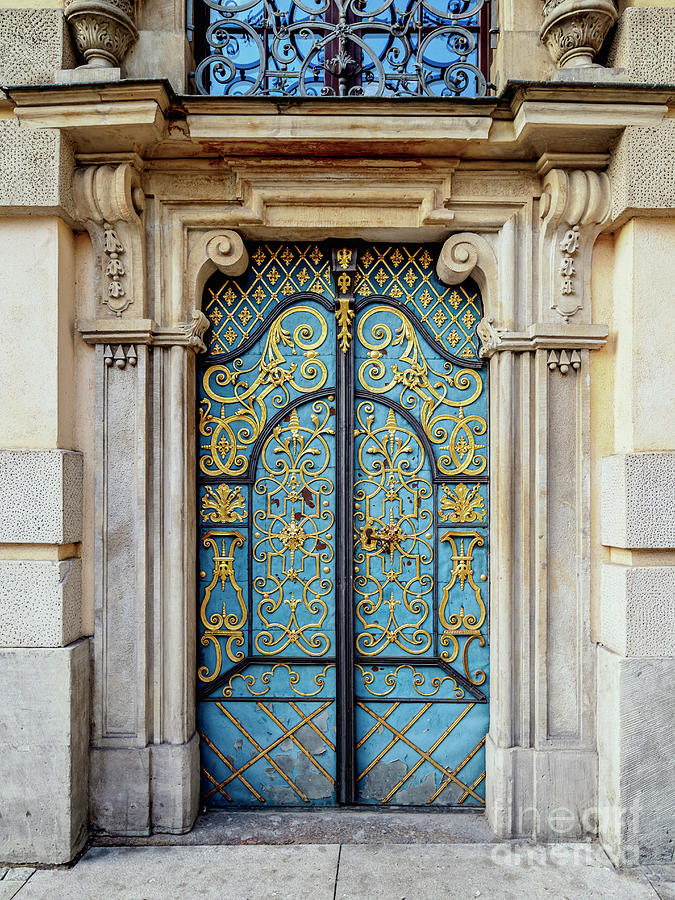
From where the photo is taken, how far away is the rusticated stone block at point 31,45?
3314mm

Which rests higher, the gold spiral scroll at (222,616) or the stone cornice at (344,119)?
the stone cornice at (344,119)

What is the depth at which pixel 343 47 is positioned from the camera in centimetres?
357

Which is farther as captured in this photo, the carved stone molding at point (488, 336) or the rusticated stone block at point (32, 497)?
the carved stone molding at point (488, 336)

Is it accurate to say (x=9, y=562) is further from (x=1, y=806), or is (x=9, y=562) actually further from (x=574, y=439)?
(x=574, y=439)

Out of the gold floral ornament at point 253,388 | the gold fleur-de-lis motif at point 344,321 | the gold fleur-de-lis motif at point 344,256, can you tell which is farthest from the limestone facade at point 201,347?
the gold fleur-de-lis motif at point 344,321

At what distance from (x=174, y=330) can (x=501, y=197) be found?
1.87 meters

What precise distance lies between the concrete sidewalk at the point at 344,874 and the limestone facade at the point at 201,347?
0.43 feet

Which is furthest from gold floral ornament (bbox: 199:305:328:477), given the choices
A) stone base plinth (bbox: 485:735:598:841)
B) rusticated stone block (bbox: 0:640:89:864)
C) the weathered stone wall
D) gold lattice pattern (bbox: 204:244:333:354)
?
stone base plinth (bbox: 485:735:598:841)

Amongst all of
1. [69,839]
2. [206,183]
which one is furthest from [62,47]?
[69,839]

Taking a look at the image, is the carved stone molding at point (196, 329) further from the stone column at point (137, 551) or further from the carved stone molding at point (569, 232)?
the carved stone molding at point (569, 232)

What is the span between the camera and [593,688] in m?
3.49

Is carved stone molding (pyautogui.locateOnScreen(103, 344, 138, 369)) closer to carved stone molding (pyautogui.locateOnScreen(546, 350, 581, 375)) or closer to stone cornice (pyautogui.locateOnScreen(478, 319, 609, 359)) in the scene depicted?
stone cornice (pyautogui.locateOnScreen(478, 319, 609, 359))

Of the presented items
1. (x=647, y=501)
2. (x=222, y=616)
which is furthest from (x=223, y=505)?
(x=647, y=501)

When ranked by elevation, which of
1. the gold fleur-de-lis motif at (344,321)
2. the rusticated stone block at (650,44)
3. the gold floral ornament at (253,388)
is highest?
the rusticated stone block at (650,44)
